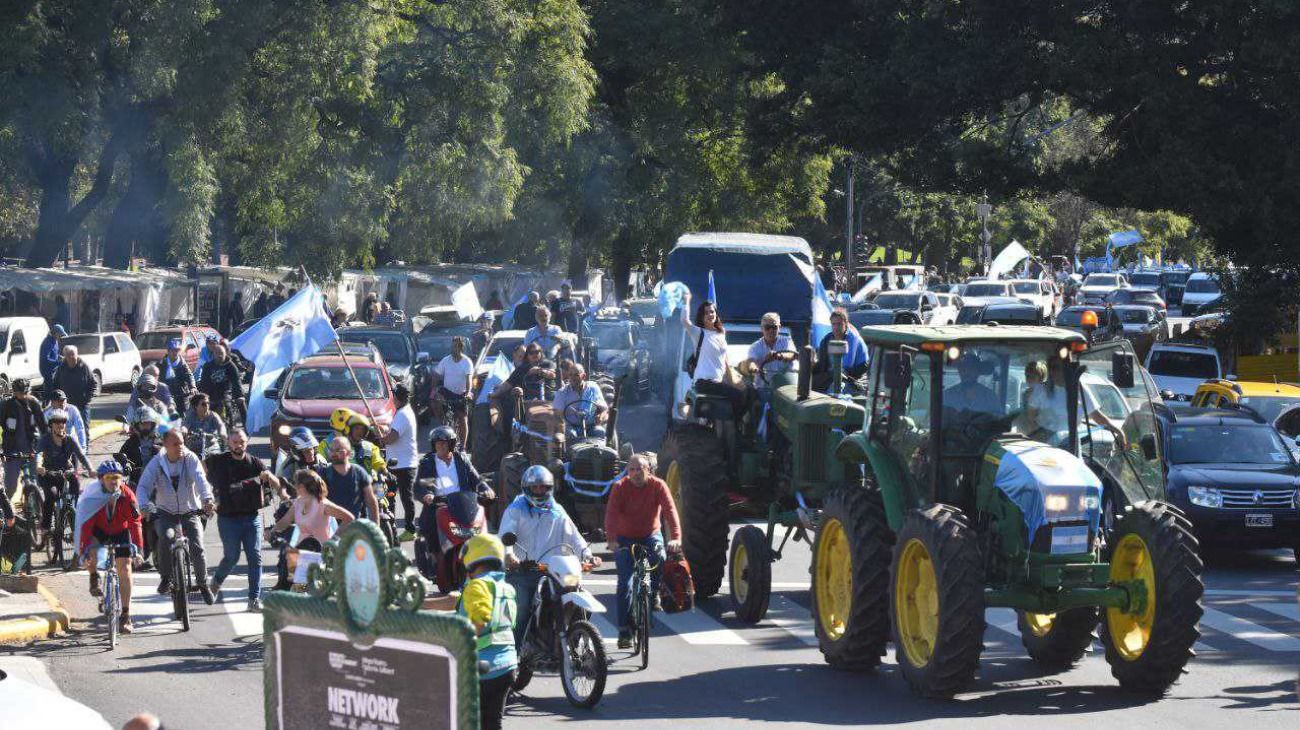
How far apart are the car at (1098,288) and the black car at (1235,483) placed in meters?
41.5

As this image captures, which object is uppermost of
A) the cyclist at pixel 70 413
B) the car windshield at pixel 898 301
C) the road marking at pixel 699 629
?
the car windshield at pixel 898 301

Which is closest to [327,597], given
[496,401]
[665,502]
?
[665,502]

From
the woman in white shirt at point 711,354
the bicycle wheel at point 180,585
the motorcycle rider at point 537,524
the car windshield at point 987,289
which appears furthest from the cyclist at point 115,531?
the car windshield at point 987,289

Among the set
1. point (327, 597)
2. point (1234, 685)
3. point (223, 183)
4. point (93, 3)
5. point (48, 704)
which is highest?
point (93, 3)

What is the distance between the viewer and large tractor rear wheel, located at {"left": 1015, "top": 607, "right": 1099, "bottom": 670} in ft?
42.6

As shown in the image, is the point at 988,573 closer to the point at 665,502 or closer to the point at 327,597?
the point at 665,502

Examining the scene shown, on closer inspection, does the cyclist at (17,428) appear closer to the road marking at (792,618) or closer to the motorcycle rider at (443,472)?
the motorcycle rider at (443,472)

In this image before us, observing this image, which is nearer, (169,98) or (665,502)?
(665,502)

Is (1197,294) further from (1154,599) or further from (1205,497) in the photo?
(1154,599)

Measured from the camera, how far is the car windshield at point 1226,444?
19719 mm

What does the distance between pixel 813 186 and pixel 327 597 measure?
5199 cm

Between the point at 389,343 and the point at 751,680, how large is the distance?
72.7ft

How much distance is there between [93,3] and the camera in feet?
121

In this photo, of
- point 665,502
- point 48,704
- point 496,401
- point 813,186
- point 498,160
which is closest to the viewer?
point 48,704
